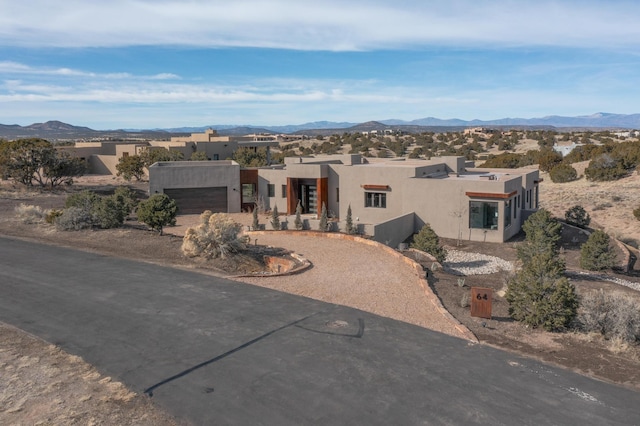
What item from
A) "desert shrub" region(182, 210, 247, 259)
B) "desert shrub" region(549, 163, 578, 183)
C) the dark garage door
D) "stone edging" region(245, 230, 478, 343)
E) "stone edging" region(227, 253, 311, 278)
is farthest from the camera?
"desert shrub" region(549, 163, 578, 183)

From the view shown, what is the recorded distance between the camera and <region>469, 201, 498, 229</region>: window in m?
27.6

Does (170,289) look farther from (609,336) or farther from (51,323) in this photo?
(609,336)

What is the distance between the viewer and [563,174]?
176ft

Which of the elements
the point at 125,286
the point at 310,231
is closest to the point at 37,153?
the point at 310,231

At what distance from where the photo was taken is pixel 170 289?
15.2m

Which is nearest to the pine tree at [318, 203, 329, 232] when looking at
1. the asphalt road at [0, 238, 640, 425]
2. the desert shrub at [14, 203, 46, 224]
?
the asphalt road at [0, 238, 640, 425]

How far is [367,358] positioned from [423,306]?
3.96 meters

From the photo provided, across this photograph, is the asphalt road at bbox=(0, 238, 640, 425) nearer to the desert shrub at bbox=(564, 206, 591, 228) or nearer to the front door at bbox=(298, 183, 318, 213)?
the front door at bbox=(298, 183, 318, 213)

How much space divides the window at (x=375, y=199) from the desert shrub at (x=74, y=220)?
589 inches

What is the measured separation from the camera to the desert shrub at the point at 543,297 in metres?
12.8

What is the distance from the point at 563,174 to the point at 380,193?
31407 mm

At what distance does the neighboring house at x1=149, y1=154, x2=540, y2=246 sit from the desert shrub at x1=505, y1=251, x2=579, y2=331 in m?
11.0

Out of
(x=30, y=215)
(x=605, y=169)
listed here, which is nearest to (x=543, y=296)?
(x=30, y=215)

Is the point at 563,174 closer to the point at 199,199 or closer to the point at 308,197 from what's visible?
the point at 308,197
